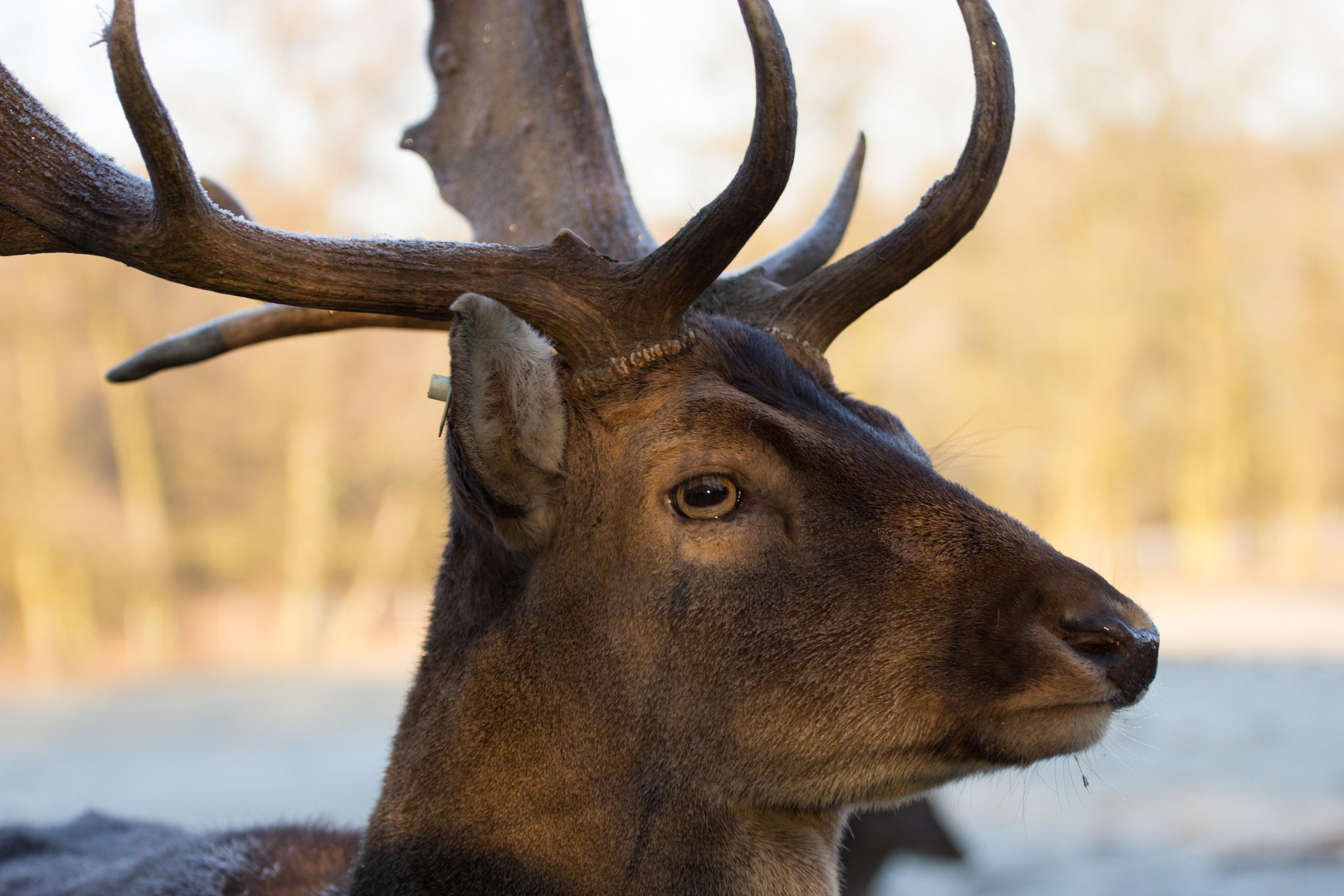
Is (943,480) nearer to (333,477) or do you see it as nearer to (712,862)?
(712,862)

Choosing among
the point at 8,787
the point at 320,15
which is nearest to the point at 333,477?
the point at 320,15

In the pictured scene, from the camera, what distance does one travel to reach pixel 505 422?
7.55ft

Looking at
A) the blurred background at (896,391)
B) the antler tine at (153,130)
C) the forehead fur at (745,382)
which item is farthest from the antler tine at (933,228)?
the blurred background at (896,391)

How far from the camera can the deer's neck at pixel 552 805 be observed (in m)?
2.29

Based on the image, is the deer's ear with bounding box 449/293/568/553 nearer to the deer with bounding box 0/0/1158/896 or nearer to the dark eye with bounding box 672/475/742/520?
the deer with bounding box 0/0/1158/896

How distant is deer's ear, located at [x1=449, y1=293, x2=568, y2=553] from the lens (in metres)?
2.18

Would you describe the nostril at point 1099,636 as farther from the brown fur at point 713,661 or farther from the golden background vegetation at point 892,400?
the golden background vegetation at point 892,400

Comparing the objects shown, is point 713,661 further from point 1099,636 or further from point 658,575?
point 1099,636

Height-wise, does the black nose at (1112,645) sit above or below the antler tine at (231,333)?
below

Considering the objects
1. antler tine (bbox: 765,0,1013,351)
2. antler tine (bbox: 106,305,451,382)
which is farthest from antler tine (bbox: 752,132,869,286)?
antler tine (bbox: 106,305,451,382)

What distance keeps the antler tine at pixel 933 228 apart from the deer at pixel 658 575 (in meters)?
0.01

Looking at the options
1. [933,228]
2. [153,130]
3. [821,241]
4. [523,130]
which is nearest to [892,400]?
[821,241]

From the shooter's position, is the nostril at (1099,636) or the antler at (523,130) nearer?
the nostril at (1099,636)

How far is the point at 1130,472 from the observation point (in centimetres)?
2389
